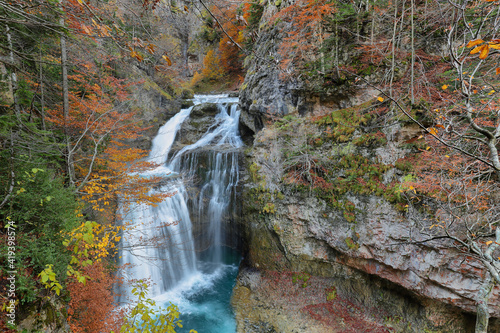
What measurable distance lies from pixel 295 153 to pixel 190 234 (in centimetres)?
626

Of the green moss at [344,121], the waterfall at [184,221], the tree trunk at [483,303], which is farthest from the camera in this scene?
the waterfall at [184,221]

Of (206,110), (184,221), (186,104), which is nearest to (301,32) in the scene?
(206,110)

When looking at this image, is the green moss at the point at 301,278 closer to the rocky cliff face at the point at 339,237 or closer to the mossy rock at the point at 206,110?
the rocky cliff face at the point at 339,237

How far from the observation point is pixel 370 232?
24.1 feet

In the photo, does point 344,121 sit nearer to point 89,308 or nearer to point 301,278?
point 301,278

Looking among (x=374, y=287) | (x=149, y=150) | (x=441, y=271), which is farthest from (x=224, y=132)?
(x=441, y=271)

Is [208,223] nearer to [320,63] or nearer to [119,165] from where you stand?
[119,165]

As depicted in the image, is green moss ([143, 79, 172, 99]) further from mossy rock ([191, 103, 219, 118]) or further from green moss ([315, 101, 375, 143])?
green moss ([315, 101, 375, 143])

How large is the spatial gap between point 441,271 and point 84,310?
916cm

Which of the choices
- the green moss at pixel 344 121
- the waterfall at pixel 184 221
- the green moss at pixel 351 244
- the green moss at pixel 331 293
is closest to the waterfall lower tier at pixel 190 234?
the waterfall at pixel 184 221

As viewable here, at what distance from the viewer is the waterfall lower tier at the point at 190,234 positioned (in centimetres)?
905

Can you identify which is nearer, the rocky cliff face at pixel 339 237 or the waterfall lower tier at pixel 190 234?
the rocky cliff face at pixel 339 237

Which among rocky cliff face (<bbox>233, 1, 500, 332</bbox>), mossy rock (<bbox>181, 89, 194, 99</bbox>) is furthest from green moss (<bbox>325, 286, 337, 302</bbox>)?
mossy rock (<bbox>181, 89, 194, 99</bbox>)

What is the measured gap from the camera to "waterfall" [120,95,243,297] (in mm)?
9312
